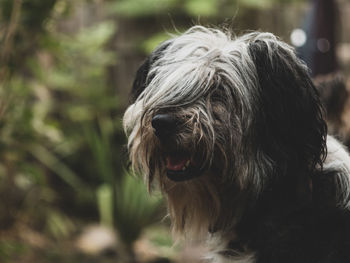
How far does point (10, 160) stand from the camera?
3.98 metres

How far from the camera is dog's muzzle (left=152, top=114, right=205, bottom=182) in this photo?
5.92ft

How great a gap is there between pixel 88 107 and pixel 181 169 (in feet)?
16.3

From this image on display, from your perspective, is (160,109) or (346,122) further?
(346,122)

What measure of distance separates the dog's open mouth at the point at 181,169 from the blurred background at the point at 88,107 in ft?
1.17

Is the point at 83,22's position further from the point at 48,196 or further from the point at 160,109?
the point at 160,109

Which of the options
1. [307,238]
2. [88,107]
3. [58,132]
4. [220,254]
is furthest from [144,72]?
[88,107]

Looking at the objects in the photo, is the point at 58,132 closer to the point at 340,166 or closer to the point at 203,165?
the point at 203,165

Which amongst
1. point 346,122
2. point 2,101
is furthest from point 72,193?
point 346,122

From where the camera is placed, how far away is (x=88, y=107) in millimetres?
6699

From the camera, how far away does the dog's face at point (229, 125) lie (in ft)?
5.98

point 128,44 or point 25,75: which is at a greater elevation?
point 128,44

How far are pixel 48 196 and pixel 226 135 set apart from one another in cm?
422

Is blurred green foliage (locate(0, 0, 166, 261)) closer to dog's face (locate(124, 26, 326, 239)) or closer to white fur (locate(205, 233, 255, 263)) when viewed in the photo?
white fur (locate(205, 233, 255, 263))

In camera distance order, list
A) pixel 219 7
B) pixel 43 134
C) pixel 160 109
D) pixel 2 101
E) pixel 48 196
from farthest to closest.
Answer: pixel 219 7 < pixel 48 196 < pixel 43 134 < pixel 2 101 < pixel 160 109
